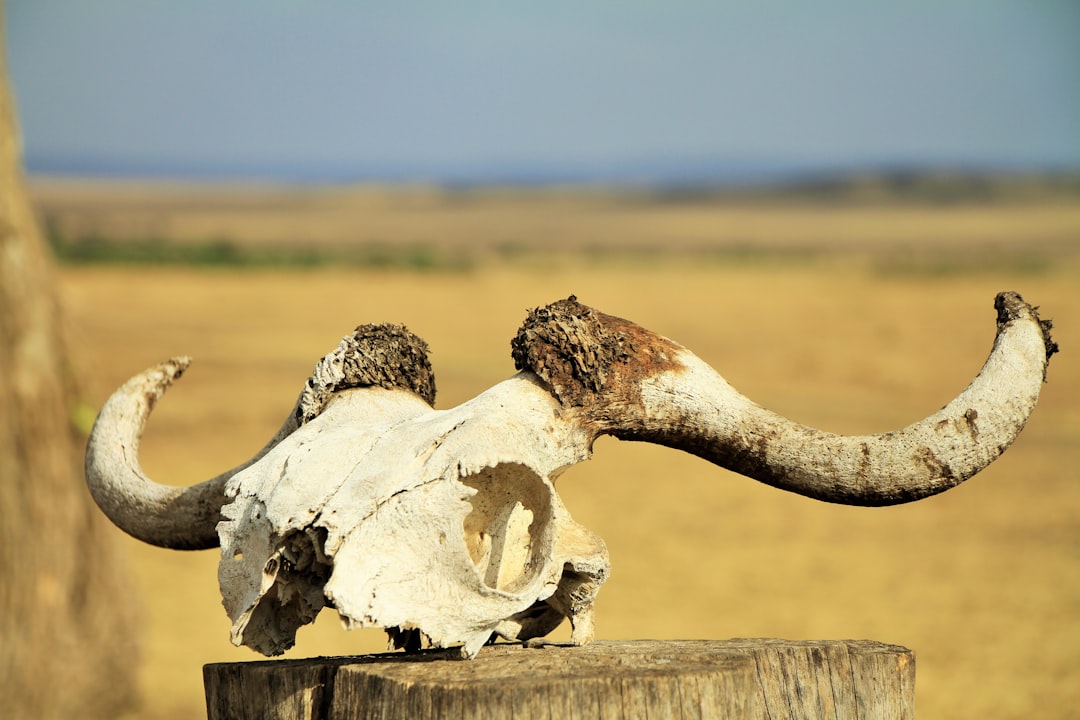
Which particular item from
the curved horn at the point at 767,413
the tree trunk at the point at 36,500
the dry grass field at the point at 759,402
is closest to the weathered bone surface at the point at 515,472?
the curved horn at the point at 767,413

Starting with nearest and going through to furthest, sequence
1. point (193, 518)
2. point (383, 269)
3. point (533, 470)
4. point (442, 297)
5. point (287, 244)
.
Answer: point (533, 470), point (193, 518), point (442, 297), point (383, 269), point (287, 244)

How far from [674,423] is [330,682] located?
44.3 inches

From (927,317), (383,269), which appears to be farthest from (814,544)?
(383,269)

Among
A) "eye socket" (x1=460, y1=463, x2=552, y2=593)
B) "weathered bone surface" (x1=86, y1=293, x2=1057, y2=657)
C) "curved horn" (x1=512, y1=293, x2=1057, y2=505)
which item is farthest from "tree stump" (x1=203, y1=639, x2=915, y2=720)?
"curved horn" (x1=512, y1=293, x2=1057, y2=505)

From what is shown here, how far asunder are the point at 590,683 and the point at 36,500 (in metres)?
5.41

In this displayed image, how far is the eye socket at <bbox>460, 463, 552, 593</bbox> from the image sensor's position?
330 centimetres

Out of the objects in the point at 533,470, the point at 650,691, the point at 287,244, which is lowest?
the point at 650,691

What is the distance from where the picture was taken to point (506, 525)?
134 inches

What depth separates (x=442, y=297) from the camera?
35.6 m

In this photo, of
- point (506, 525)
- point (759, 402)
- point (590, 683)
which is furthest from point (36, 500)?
point (759, 402)

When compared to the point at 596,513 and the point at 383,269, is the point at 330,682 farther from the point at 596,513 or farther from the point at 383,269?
the point at 383,269

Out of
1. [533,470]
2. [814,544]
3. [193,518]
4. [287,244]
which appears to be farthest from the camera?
[287,244]

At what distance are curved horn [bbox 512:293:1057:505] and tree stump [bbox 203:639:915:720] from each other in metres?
0.47

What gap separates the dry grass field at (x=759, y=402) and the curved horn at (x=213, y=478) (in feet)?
13.8
